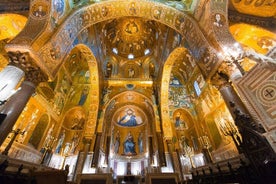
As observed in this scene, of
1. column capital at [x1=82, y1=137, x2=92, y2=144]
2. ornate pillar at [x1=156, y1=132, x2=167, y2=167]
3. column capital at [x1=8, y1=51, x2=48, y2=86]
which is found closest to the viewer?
column capital at [x1=8, y1=51, x2=48, y2=86]

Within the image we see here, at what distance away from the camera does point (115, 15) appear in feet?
29.1

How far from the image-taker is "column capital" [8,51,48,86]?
16.1 feet

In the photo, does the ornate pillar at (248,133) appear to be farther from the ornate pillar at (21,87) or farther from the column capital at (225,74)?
the ornate pillar at (21,87)

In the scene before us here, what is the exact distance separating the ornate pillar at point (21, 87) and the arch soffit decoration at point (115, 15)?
0.34 metres

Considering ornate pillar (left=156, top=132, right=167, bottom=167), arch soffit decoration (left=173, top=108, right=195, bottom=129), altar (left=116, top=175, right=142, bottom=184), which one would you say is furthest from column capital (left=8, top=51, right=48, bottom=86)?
arch soffit decoration (left=173, top=108, right=195, bottom=129)

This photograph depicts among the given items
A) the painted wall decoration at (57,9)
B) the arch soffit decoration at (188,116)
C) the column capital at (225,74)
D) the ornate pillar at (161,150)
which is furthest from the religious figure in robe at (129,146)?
the painted wall decoration at (57,9)

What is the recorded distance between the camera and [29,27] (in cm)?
546

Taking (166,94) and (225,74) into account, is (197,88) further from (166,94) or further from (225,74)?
(225,74)

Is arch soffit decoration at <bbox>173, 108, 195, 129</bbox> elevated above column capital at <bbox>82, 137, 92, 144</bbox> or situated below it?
above

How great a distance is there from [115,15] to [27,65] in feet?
19.8

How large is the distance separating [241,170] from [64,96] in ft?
47.3

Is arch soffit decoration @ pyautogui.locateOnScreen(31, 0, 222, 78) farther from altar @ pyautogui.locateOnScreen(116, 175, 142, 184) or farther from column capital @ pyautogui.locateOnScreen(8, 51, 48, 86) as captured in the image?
altar @ pyautogui.locateOnScreen(116, 175, 142, 184)

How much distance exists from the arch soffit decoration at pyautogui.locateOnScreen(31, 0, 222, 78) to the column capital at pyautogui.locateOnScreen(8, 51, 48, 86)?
259mm

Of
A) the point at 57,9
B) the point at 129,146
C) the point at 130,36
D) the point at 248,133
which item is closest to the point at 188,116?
→ the point at 129,146
